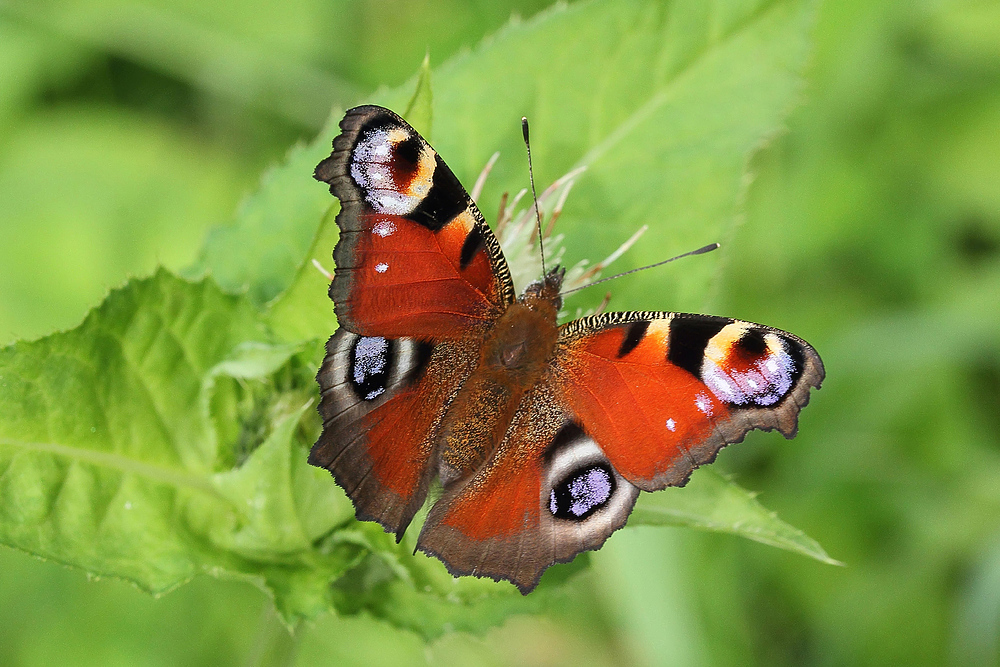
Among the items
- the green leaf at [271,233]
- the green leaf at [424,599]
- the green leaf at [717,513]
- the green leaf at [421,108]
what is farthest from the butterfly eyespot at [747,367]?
the green leaf at [271,233]

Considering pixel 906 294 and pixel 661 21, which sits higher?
pixel 661 21

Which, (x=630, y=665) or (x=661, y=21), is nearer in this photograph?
(x=661, y=21)

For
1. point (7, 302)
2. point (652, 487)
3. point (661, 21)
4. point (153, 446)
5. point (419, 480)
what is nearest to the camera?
point (652, 487)

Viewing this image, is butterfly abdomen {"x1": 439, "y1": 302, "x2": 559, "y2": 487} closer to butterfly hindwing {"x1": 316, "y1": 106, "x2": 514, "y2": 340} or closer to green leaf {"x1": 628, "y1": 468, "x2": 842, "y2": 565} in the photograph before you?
butterfly hindwing {"x1": 316, "y1": 106, "x2": 514, "y2": 340}

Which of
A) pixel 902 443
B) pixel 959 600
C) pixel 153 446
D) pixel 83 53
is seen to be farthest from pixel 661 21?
pixel 83 53

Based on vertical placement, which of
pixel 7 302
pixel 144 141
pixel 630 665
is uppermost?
pixel 144 141

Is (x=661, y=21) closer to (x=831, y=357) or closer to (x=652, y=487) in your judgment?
(x=652, y=487)

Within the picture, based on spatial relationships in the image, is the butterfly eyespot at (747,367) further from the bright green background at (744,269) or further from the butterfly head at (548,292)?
the bright green background at (744,269)

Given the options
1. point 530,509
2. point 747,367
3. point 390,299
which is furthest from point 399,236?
point 747,367
